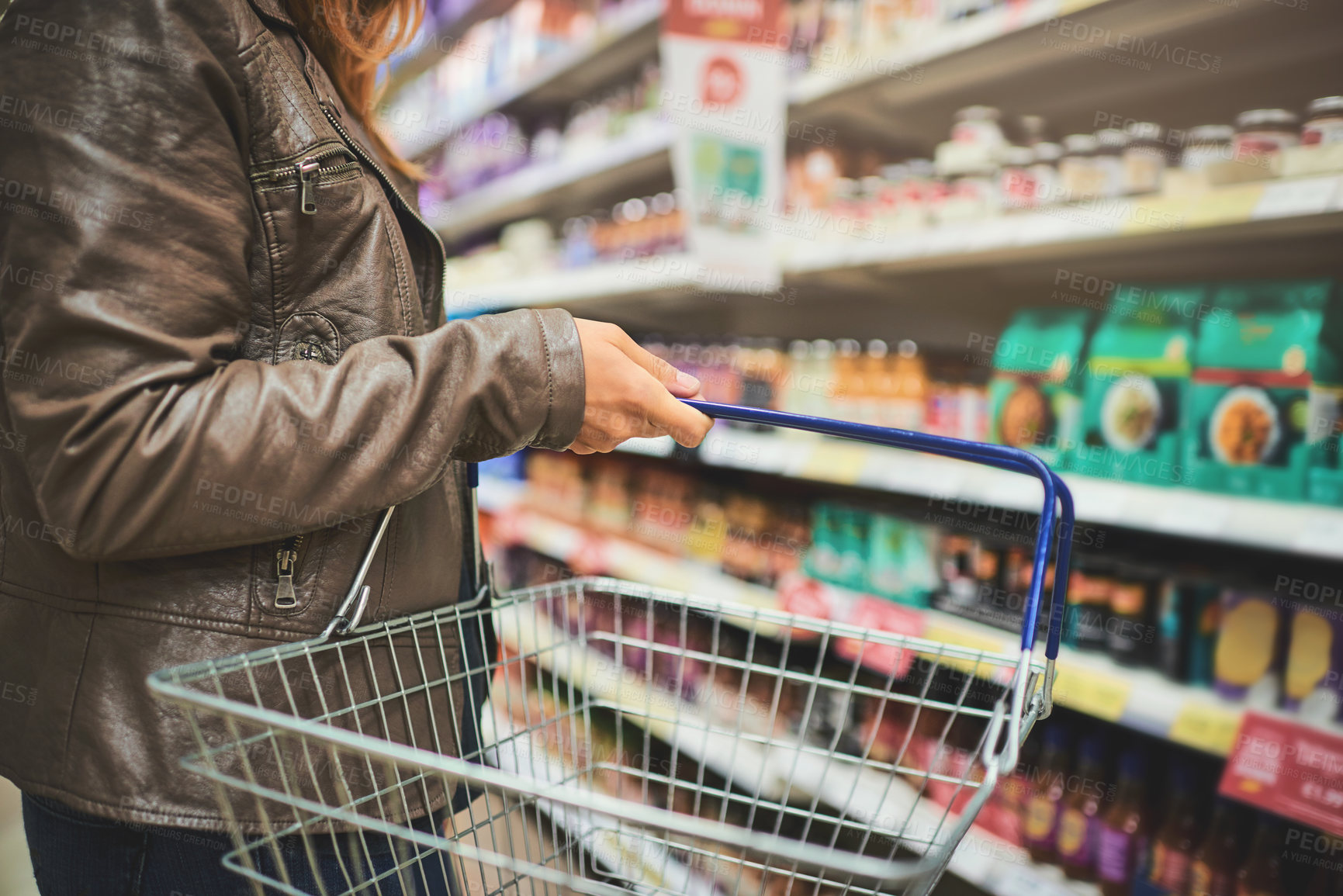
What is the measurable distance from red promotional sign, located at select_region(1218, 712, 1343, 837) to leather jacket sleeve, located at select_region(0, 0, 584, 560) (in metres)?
1.07

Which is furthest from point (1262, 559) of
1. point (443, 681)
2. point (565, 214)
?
point (565, 214)

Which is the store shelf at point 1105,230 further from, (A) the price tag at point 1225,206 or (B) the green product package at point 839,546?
(B) the green product package at point 839,546

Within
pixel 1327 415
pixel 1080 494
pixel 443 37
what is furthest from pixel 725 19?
pixel 443 37

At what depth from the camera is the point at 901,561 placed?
1.63m

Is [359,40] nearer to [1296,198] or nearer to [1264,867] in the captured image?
[1296,198]

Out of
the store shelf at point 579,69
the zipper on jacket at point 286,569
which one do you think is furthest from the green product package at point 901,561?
the store shelf at point 579,69

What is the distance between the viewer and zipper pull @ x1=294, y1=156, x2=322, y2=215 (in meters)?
0.66

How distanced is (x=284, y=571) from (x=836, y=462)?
1.09 m

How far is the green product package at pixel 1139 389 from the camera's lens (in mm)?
1234

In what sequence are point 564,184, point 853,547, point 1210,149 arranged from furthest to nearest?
point 564,184
point 853,547
point 1210,149

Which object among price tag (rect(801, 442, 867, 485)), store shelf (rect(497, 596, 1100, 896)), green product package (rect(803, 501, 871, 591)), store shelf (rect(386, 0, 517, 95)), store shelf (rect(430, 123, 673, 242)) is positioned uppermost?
store shelf (rect(386, 0, 517, 95))

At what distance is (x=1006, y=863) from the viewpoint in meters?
1.35

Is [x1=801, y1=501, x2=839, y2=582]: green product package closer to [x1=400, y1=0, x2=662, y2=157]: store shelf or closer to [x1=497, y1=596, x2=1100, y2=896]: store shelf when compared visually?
[x1=497, y1=596, x2=1100, y2=896]: store shelf

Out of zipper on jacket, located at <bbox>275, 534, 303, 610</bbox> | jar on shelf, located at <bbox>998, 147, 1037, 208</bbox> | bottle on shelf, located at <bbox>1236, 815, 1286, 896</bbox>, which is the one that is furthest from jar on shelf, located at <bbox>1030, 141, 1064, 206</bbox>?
zipper on jacket, located at <bbox>275, 534, 303, 610</bbox>
